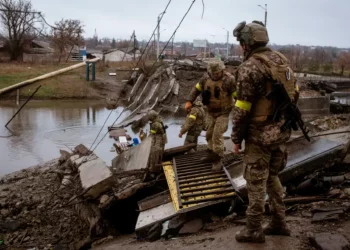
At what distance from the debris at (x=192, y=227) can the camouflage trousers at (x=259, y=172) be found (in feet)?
3.87

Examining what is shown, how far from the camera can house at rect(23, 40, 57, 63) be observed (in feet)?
135

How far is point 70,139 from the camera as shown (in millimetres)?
14211

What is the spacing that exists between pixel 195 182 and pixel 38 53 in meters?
43.6

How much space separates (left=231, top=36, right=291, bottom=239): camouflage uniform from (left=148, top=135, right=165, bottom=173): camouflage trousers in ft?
9.58

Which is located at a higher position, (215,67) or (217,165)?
(215,67)

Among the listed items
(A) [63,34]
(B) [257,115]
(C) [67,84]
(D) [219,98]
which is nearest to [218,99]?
(D) [219,98]

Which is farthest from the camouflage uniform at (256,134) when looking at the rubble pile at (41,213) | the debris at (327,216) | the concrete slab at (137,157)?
the rubble pile at (41,213)

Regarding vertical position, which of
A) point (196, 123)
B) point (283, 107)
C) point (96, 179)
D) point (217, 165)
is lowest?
point (96, 179)

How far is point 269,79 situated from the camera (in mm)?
3986

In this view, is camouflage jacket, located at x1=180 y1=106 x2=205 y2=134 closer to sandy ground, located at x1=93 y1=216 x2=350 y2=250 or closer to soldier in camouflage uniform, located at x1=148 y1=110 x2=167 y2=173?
soldier in camouflage uniform, located at x1=148 y1=110 x2=167 y2=173

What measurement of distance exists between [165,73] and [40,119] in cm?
840

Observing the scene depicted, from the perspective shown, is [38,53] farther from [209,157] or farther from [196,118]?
[209,157]

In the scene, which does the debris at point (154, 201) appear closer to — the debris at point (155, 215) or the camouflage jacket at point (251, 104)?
the debris at point (155, 215)

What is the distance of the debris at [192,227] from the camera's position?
5.27 m
